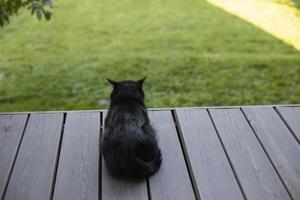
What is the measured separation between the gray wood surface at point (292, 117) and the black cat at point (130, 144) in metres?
Answer: 0.82

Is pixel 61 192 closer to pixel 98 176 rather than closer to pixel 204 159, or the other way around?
pixel 98 176

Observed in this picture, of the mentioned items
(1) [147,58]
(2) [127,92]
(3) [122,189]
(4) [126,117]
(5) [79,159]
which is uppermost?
(1) [147,58]

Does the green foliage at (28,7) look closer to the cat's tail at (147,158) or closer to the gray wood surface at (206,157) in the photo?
the cat's tail at (147,158)

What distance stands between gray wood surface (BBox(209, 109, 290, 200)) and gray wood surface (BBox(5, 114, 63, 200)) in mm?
895

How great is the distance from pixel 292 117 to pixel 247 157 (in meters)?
0.55

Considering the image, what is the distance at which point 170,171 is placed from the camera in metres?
2.09

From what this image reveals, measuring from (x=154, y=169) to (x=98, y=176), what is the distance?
268mm

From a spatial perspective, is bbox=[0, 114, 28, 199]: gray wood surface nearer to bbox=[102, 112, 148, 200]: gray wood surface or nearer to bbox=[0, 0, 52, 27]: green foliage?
bbox=[102, 112, 148, 200]: gray wood surface

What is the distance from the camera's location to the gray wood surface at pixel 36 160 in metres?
1.96

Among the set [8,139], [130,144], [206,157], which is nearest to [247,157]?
[206,157]

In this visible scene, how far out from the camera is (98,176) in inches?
81.4

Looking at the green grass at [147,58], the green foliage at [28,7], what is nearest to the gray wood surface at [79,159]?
the green foliage at [28,7]

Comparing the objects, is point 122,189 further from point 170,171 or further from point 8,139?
point 8,139

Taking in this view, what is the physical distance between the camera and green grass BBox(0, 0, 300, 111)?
3.51m
